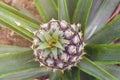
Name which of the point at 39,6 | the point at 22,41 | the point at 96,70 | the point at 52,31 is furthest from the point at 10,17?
the point at 22,41

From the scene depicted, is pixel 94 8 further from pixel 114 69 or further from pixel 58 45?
pixel 58 45

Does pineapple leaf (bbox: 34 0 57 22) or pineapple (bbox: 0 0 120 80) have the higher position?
pineapple leaf (bbox: 34 0 57 22)

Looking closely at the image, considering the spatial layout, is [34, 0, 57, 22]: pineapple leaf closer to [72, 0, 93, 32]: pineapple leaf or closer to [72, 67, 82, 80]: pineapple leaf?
[72, 0, 93, 32]: pineapple leaf

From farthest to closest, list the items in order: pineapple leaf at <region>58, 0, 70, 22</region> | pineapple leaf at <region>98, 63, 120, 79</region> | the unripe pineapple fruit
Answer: pineapple leaf at <region>98, 63, 120, 79</region> < pineapple leaf at <region>58, 0, 70, 22</region> < the unripe pineapple fruit

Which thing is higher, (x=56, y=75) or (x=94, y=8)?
(x=94, y=8)

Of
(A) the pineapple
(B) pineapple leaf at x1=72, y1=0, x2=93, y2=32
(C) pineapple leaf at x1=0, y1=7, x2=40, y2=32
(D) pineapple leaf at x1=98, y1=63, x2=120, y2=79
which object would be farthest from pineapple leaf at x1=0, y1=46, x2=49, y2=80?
(D) pineapple leaf at x1=98, y1=63, x2=120, y2=79

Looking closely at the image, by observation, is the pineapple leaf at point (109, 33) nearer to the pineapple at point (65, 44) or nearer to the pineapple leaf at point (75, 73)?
the pineapple at point (65, 44)

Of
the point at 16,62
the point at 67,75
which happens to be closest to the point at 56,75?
the point at 67,75

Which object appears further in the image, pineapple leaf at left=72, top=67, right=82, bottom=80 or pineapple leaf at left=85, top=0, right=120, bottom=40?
pineapple leaf at left=85, top=0, right=120, bottom=40
